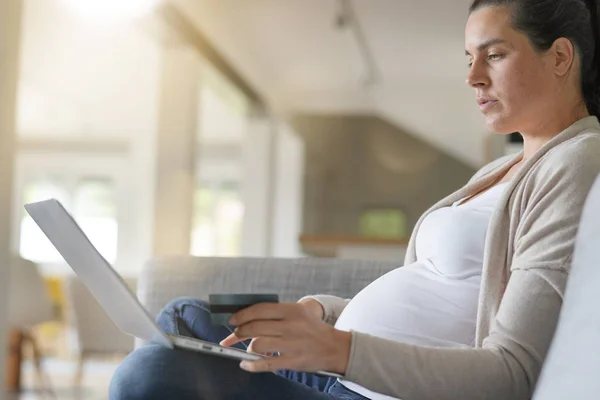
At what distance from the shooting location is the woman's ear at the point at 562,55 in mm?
1134

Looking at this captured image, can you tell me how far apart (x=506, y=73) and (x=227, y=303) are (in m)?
0.55

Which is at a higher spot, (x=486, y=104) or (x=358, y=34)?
(x=358, y=34)

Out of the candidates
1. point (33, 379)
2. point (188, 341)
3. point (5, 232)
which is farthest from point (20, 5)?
point (33, 379)

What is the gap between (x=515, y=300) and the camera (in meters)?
0.92

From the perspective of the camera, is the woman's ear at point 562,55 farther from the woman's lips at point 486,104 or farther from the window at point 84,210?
the window at point 84,210

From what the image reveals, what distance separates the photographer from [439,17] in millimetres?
6402

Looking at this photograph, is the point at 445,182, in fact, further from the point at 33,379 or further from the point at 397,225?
the point at 33,379

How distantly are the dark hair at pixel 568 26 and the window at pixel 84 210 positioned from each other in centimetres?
1053

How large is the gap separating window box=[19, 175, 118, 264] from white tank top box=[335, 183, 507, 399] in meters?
10.5

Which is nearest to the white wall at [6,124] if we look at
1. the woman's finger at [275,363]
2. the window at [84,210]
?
the woman's finger at [275,363]

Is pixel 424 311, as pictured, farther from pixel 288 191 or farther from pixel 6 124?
pixel 288 191

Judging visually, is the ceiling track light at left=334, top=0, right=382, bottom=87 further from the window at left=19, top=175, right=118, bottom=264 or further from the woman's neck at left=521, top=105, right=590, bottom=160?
the woman's neck at left=521, top=105, right=590, bottom=160

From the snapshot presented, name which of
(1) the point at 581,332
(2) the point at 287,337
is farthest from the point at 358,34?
(1) the point at 581,332

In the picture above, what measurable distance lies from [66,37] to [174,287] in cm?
589
